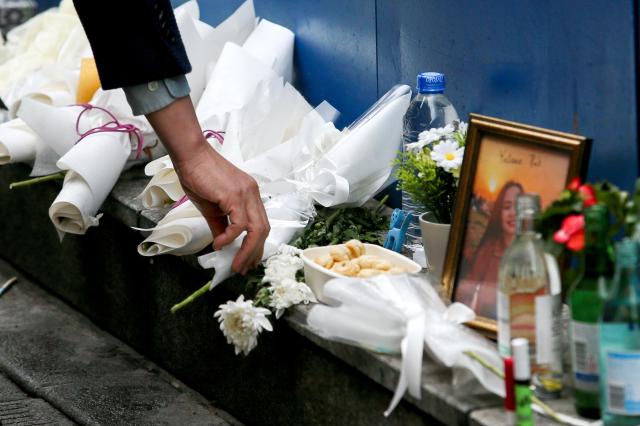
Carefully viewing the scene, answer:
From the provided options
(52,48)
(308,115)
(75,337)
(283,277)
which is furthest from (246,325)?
(52,48)

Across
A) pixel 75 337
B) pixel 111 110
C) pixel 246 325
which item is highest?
pixel 111 110

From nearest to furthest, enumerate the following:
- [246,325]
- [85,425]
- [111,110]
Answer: [246,325] → [85,425] → [111,110]

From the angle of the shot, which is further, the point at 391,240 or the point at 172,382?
the point at 172,382

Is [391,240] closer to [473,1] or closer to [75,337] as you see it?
[473,1]

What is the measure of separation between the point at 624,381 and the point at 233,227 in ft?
3.97

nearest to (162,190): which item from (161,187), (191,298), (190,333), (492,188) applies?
(161,187)

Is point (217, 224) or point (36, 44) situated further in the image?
point (36, 44)

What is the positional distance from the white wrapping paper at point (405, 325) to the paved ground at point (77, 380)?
3.51 ft

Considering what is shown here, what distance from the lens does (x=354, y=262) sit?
316cm

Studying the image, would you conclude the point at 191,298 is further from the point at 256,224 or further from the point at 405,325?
the point at 405,325

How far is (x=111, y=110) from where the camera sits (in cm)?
463

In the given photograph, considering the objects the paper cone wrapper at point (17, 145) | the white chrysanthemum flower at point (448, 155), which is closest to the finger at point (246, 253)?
the white chrysanthemum flower at point (448, 155)

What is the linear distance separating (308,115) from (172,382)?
108 cm

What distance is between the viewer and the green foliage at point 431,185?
10.4ft
